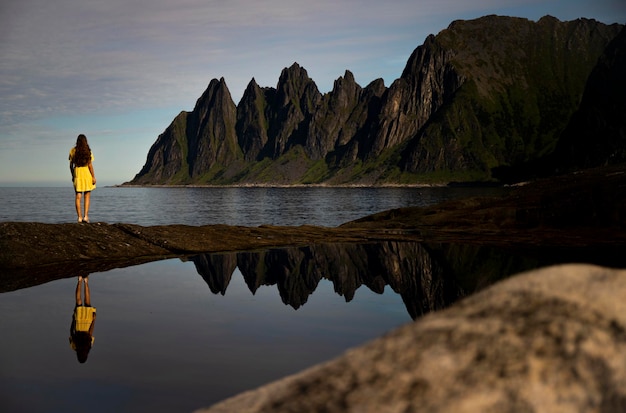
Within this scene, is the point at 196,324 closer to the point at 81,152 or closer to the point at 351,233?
the point at 81,152

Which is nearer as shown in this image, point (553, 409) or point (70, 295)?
point (553, 409)

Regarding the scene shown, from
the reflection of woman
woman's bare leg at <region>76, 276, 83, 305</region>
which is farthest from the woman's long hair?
the reflection of woman

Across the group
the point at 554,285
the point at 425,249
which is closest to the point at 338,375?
the point at 554,285

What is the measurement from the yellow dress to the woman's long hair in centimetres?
19

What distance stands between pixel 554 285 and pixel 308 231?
1054 inches

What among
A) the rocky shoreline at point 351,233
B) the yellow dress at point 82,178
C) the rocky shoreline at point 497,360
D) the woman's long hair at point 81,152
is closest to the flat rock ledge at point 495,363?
the rocky shoreline at point 497,360

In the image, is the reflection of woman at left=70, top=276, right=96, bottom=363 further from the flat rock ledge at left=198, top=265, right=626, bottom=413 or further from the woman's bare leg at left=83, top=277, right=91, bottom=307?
the flat rock ledge at left=198, top=265, right=626, bottom=413

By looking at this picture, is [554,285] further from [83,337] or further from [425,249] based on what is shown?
[425,249]

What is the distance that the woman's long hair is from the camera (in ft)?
67.5

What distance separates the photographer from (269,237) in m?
28.2

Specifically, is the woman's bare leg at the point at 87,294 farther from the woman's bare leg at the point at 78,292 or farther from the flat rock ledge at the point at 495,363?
the flat rock ledge at the point at 495,363

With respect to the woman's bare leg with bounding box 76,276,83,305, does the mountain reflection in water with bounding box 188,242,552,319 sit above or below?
below

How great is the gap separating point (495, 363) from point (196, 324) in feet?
28.6

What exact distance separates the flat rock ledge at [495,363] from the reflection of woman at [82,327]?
19.5ft
